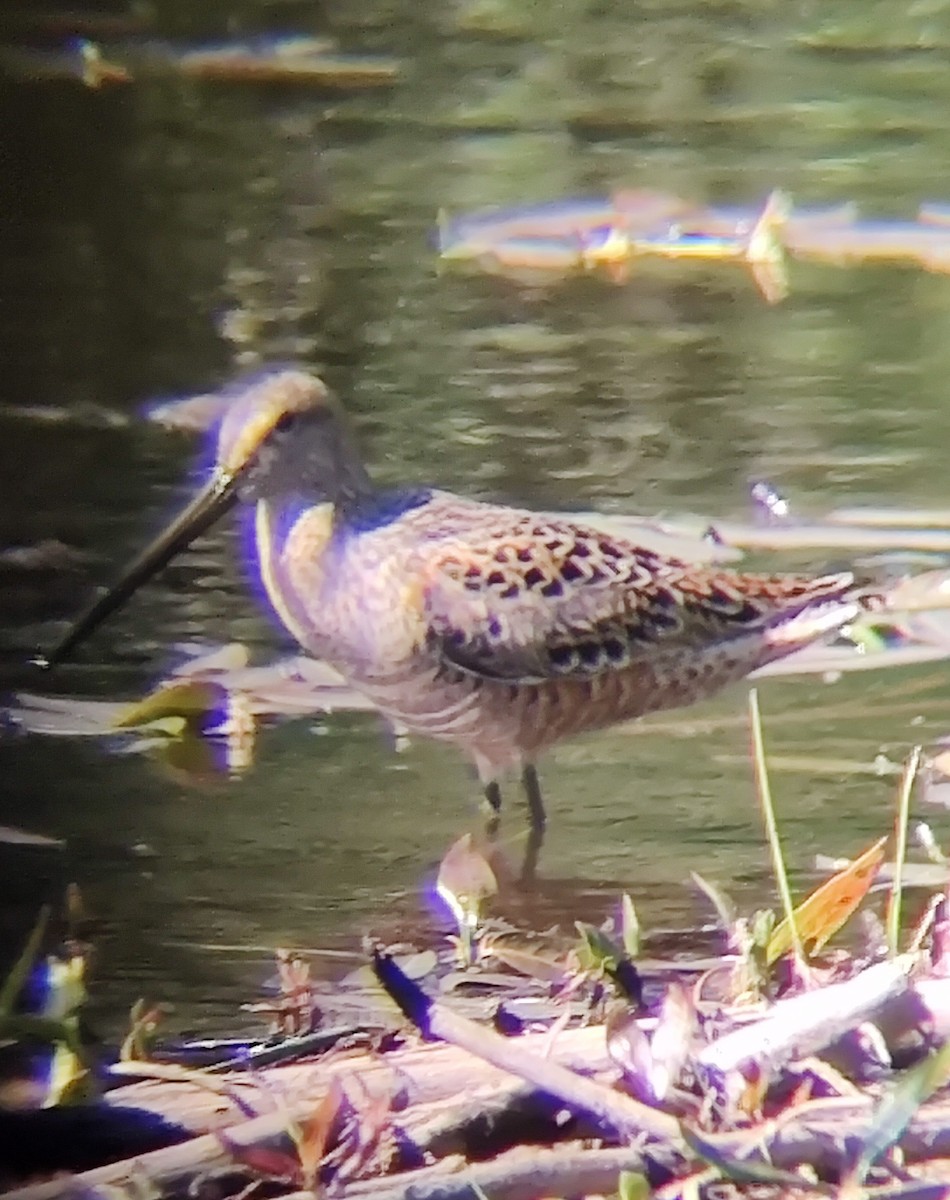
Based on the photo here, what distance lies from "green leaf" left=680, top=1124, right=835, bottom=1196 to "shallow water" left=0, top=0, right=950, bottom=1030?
0.17 metres

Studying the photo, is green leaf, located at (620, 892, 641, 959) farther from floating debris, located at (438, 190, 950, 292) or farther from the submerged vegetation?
floating debris, located at (438, 190, 950, 292)

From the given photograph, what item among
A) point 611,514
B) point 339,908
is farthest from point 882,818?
point 339,908

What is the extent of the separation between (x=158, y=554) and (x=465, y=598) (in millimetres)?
243

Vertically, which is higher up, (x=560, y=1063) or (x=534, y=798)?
(x=534, y=798)

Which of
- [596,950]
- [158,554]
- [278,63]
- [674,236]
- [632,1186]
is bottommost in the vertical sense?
[632,1186]

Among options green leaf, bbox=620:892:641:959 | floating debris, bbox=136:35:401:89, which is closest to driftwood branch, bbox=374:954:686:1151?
green leaf, bbox=620:892:641:959

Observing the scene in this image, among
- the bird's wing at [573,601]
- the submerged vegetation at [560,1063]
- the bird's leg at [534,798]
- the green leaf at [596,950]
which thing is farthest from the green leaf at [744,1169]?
the bird's wing at [573,601]

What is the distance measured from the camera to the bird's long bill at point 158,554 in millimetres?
1156

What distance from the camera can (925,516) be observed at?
1165 mm

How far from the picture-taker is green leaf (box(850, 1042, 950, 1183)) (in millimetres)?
1122

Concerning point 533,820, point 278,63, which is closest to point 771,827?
point 533,820

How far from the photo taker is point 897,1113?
112 cm

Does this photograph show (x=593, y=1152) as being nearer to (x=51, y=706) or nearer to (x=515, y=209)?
(x=51, y=706)

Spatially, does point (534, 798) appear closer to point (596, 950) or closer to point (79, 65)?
point (596, 950)
